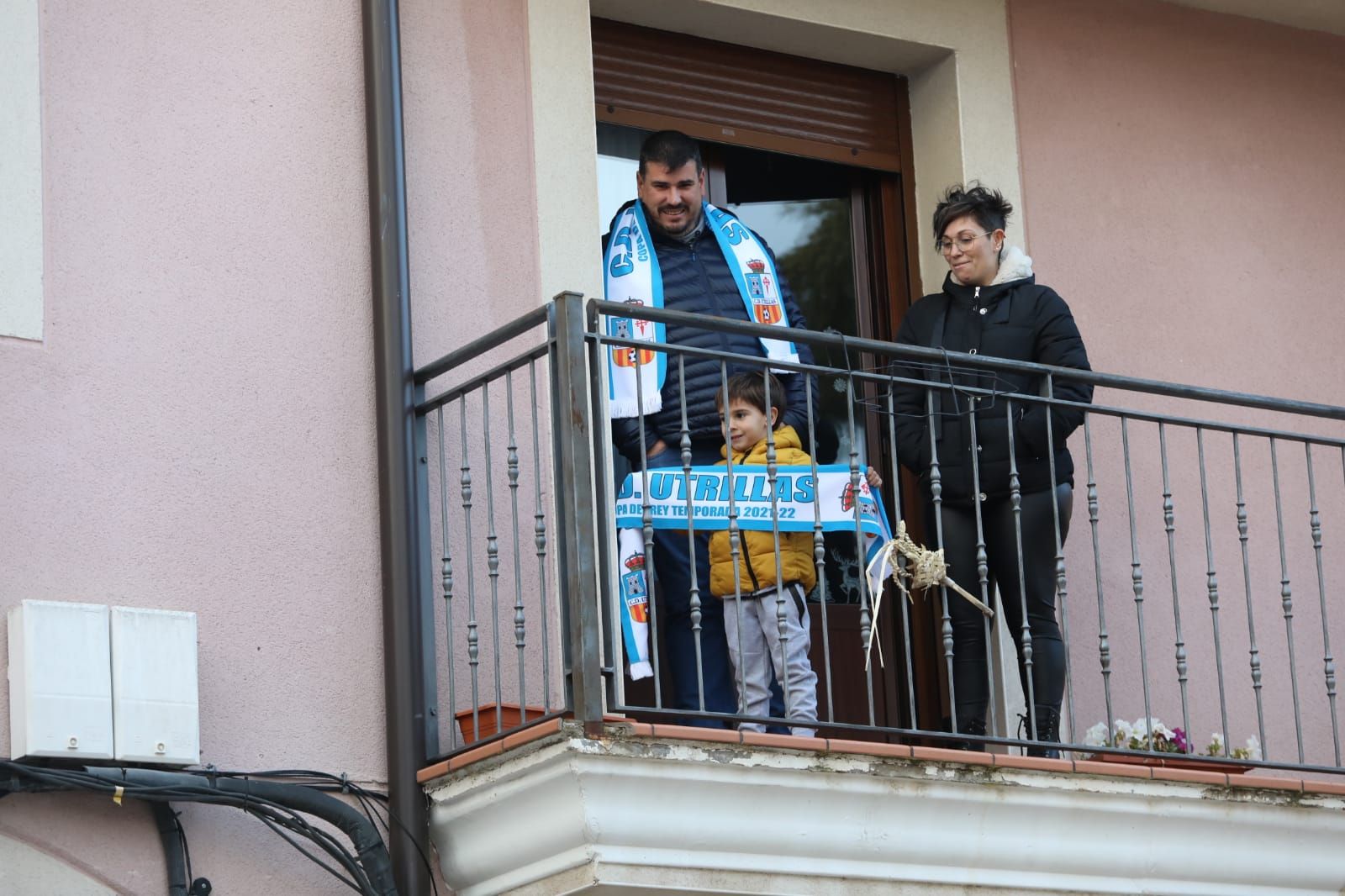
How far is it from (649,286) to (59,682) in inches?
101

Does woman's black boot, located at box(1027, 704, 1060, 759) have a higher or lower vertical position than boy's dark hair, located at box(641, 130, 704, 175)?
lower

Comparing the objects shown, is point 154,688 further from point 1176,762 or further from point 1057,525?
point 1176,762

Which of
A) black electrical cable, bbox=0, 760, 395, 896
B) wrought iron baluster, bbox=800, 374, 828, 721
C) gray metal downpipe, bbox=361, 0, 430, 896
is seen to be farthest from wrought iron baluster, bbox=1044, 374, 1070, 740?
black electrical cable, bbox=0, 760, 395, 896

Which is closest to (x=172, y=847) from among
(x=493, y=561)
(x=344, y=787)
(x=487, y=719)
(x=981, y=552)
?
(x=344, y=787)

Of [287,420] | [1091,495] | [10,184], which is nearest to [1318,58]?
[1091,495]

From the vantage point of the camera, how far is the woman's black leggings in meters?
7.54

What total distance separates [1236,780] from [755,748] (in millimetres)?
1808

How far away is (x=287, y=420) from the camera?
719cm

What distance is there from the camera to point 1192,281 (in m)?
9.49

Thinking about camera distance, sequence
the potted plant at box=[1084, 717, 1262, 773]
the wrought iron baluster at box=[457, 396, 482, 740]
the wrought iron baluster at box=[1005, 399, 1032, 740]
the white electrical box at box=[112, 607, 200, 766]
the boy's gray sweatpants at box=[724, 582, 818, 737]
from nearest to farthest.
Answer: the white electrical box at box=[112, 607, 200, 766], the wrought iron baluster at box=[457, 396, 482, 740], the boy's gray sweatpants at box=[724, 582, 818, 737], the wrought iron baluster at box=[1005, 399, 1032, 740], the potted plant at box=[1084, 717, 1262, 773]

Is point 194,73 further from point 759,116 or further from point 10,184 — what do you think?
point 759,116

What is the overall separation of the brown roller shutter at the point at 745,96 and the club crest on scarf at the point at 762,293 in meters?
0.95

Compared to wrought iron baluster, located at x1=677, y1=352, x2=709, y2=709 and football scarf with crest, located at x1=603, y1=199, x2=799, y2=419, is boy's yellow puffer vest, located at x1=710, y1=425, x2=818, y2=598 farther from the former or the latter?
football scarf with crest, located at x1=603, y1=199, x2=799, y2=419

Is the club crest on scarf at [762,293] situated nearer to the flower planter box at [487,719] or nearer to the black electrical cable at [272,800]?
the flower planter box at [487,719]
